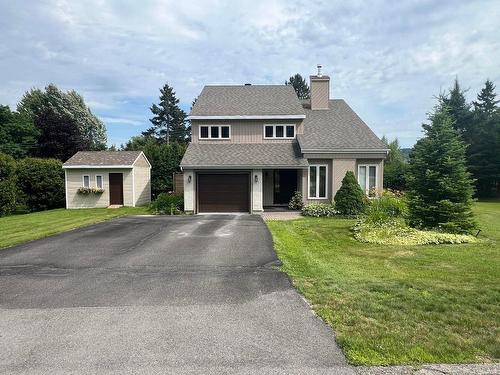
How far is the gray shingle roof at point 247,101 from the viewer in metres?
21.6

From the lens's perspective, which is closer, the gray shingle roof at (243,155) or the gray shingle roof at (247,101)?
the gray shingle roof at (243,155)

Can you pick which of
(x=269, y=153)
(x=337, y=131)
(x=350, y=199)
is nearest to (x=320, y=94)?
(x=337, y=131)

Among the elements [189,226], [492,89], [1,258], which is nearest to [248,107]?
[189,226]

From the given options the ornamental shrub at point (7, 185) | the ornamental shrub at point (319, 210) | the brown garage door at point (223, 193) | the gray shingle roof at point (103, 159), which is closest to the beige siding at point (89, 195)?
the gray shingle roof at point (103, 159)

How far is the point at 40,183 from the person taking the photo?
24297 millimetres

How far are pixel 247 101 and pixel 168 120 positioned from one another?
144 feet

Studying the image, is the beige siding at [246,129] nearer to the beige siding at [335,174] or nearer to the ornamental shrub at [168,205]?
the beige siding at [335,174]

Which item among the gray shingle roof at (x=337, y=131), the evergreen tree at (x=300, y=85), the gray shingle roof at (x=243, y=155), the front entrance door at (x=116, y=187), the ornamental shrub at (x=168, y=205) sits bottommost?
the ornamental shrub at (x=168, y=205)

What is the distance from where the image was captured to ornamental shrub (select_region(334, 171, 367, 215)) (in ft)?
56.0

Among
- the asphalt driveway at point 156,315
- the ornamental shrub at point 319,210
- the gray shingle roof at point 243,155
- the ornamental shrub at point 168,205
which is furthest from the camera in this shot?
the ornamental shrub at point 168,205

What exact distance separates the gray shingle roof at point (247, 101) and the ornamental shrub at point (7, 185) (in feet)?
37.4

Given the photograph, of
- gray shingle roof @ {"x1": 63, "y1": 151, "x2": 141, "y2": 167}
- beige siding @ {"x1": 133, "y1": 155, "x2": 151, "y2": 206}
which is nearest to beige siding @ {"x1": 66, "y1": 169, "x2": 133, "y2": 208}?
gray shingle roof @ {"x1": 63, "y1": 151, "x2": 141, "y2": 167}

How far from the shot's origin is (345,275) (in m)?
6.99

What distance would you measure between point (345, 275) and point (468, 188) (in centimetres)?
785
